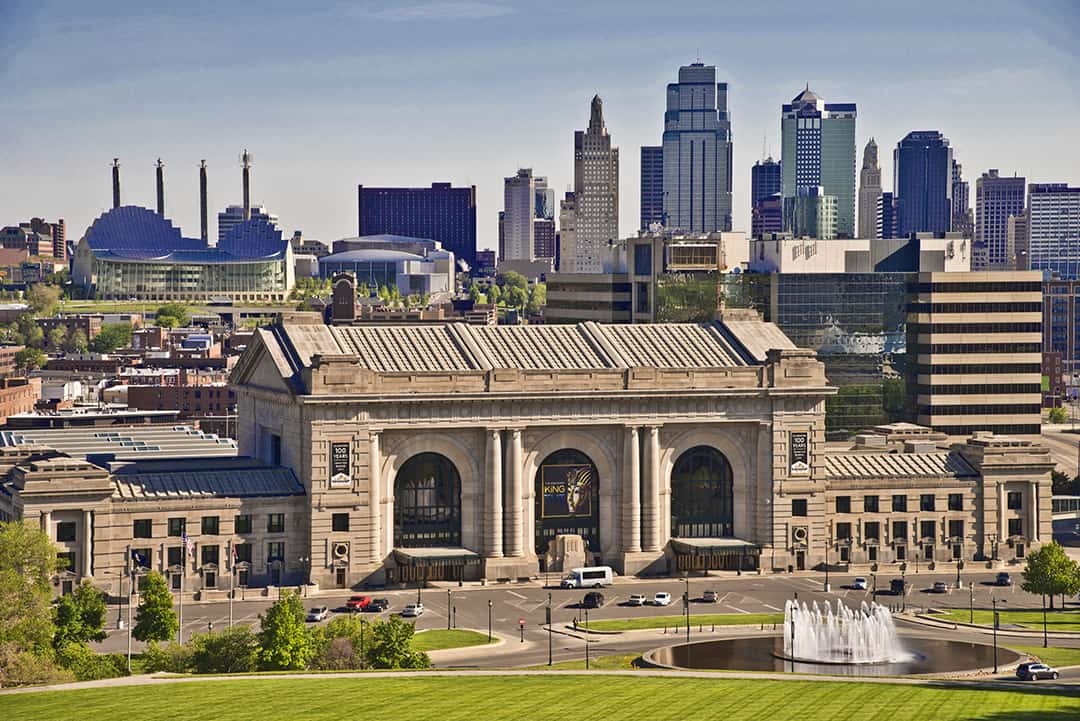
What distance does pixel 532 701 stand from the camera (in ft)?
366

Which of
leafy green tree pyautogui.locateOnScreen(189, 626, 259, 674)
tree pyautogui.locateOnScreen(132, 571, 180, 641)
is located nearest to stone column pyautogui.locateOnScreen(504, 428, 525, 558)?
tree pyautogui.locateOnScreen(132, 571, 180, 641)

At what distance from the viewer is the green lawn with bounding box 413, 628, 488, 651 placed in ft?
462

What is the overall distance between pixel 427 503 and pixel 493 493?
4.98 meters

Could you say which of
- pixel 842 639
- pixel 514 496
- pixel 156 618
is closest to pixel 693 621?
pixel 842 639

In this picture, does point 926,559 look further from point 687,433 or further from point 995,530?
point 687,433

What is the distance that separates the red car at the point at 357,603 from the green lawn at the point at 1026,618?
1544 inches

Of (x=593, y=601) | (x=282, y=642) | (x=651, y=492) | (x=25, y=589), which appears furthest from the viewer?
(x=651, y=492)

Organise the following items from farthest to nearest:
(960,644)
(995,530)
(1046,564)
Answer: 1. (995,530)
2. (1046,564)
3. (960,644)

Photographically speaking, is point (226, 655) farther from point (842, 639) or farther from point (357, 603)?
point (842, 639)

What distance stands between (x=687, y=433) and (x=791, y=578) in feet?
44.4

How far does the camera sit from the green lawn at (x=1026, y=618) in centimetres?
15062

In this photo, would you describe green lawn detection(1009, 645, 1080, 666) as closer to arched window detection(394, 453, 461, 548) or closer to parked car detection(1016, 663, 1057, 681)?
parked car detection(1016, 663, 1057, 681)

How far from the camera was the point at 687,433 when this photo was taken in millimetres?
176500

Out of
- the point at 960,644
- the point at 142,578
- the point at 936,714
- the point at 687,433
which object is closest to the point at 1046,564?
the point at 960,644
